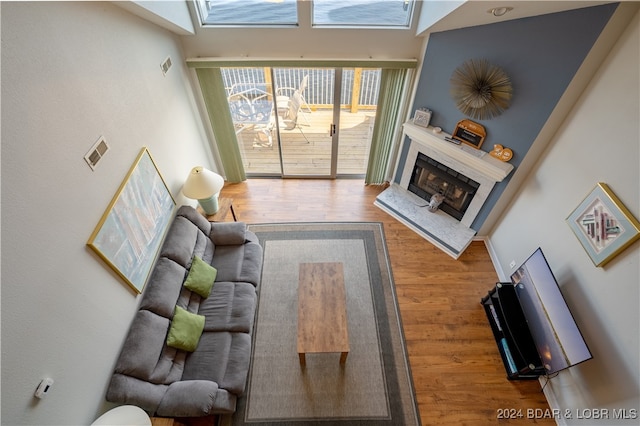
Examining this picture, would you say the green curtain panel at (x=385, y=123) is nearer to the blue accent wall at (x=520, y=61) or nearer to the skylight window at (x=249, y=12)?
the blue accent wall at (x=520, y=61)

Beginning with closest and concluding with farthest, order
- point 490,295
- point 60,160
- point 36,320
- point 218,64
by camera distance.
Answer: point 36,320 → point 60,160 → point 490,295 → point 218,64

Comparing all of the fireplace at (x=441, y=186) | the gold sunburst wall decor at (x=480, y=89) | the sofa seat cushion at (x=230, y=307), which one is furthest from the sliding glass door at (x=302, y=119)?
the sofa seat cushion at (x=230, y=307)

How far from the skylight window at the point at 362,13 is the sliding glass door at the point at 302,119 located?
57 cm

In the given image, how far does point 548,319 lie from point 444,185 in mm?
2010

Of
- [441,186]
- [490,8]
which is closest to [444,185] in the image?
[441,186]

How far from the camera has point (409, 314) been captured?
335cm

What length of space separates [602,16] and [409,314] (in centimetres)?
303

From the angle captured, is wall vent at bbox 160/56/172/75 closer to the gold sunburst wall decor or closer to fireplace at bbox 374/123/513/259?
fireplace at bbox 374/123/513/259

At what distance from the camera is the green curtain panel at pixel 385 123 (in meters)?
3.64

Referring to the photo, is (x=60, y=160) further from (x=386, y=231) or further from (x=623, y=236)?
(x=623, y=236)

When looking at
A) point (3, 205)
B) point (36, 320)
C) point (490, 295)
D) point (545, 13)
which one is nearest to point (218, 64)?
point (3, 205)

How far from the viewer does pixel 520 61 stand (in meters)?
2.69

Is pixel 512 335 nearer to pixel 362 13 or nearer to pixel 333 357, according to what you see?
pixel 333 357

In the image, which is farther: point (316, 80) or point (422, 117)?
point (316, 80)
